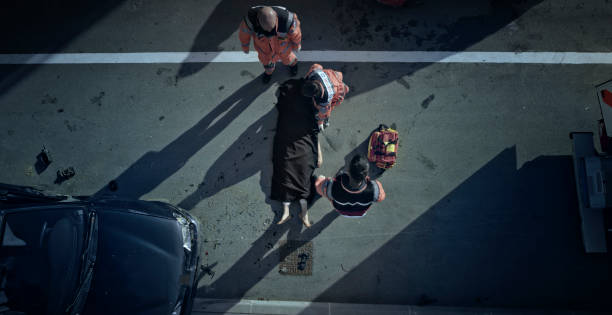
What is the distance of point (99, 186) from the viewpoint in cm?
609

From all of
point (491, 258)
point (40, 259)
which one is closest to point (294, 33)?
point (40, 259)

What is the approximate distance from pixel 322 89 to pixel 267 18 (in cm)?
123

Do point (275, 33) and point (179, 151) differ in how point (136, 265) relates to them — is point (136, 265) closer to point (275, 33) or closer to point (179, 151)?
point (179, 151)

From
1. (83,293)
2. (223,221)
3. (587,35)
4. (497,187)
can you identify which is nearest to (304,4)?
(223,221)

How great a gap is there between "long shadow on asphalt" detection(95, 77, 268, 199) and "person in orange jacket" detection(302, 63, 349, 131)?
1546 mm

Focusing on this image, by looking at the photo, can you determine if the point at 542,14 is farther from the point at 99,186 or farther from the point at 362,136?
the point at 99,186

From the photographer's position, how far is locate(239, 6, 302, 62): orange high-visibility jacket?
15.6 ft

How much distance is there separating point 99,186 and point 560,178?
8.49m

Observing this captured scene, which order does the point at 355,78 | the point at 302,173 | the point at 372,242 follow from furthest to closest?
the point at 355,78, the point at 372,242, the point at 302,173

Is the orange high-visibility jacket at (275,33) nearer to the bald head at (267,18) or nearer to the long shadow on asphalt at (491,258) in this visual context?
the bald head at (267,18)

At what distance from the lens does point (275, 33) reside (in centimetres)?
488

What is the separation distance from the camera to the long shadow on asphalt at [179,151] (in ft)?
20.0

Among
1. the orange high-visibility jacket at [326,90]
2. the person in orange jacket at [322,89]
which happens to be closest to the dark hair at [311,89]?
the person in orange jacket at [322,89]

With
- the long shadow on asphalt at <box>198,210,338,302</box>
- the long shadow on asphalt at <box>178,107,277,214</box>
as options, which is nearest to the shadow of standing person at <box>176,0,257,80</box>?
the long shadow on asphalt at <box>178,107,277,214</box>
